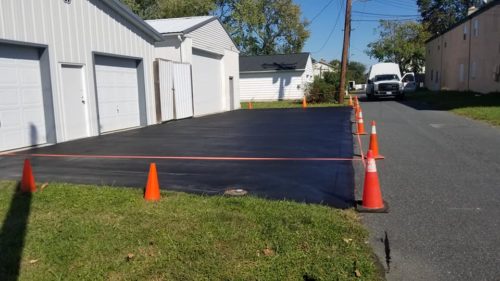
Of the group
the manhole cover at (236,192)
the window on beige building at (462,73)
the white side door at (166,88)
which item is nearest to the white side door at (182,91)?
the white side door at (166,88)

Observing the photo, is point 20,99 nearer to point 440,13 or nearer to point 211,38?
point 211,38

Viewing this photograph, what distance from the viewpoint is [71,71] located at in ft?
43.5

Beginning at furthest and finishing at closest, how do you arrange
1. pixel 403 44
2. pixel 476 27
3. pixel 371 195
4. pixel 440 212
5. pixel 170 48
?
pixel 403 44, pixel 476 27, pixel 170 48, pixel 371 195, pixel 440 212

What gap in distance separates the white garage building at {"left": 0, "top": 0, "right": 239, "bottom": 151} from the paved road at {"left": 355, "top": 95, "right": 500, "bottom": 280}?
28.1 feet

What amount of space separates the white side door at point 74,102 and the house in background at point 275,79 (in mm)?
30543

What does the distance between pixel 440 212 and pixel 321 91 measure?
27067mm

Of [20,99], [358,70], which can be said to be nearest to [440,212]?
[20,99]

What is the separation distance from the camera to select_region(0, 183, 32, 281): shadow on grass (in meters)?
4.09

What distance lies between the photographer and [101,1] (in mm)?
14516

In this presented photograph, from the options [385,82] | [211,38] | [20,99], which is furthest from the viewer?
[385,82]

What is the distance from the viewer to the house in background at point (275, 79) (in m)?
43.2

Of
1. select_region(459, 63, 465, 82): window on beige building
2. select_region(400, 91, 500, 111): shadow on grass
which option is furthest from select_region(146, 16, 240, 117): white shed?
select_region(459, 63, 465, 82): window on beige building

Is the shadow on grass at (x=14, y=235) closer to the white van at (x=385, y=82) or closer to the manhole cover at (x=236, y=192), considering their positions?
the manhole cover at (x=236, y=192)

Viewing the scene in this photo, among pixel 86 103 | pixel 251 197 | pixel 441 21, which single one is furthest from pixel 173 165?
pixel 441 21
